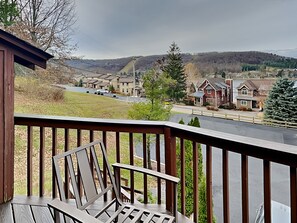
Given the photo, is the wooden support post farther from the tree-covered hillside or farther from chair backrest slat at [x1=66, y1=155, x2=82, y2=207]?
the tree-covered hillside

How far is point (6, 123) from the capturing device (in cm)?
237

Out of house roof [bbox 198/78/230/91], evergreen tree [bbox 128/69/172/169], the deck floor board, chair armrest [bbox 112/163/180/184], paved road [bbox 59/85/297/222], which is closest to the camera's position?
chair armrest [bbox 112/163/180/184]

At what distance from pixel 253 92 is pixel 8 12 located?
440cm

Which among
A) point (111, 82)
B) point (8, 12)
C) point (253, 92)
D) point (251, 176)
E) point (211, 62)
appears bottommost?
point (251, 176)

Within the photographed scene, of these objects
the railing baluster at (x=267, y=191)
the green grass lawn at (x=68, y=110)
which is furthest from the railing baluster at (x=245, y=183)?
the green grass lawn at (x=68, y=110)

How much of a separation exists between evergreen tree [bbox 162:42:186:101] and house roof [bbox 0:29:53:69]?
9.25 feet

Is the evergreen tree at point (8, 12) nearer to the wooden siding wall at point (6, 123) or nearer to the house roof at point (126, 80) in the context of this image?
the house roof at point (126, 80)

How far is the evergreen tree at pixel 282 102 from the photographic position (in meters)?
4.05

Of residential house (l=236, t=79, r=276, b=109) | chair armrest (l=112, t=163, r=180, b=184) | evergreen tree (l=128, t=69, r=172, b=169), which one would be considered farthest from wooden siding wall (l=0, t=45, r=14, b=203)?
residential house (l=236, t=79, r=276, b=109)

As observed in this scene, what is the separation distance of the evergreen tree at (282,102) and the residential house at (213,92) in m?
0.66

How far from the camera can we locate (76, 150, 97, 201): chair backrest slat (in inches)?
71.7

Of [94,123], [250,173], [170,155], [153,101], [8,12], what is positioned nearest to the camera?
[170,155]

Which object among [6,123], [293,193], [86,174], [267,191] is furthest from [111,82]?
[293,193]

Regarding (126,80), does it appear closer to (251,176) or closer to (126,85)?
(126,85)
